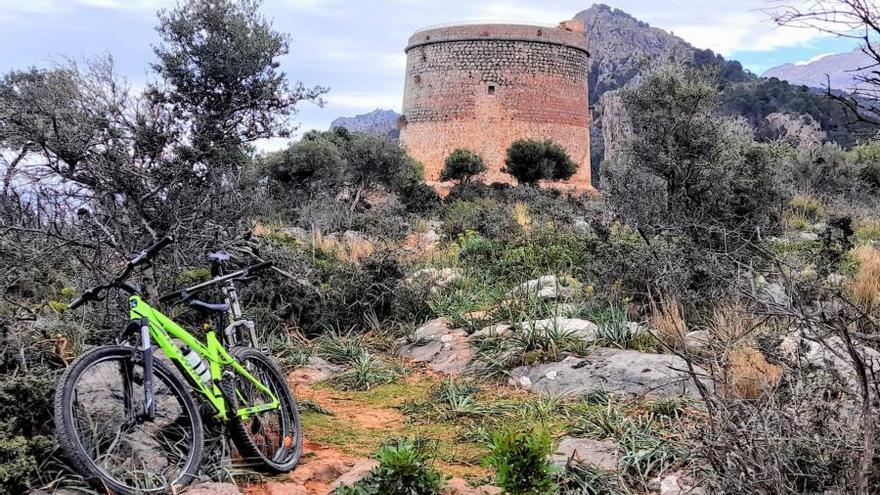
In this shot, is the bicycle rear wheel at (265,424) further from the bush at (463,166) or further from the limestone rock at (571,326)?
the bush at (463,166)

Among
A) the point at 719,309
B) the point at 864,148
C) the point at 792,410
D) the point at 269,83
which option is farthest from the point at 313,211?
the point at 864,148

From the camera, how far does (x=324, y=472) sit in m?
4.07

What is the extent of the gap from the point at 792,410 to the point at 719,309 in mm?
3772

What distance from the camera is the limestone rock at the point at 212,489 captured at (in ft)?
10.9

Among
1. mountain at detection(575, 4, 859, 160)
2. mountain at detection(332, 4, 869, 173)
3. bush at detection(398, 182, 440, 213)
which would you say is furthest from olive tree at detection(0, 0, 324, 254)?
mountain at detection(575, 4, 859, 160)

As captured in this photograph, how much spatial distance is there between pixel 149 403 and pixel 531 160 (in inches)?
1051

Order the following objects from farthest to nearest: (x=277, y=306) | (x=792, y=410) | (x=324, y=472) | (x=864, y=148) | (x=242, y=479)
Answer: (x=864, y=148) → (x=277, y=306) → (x=324, y=472) → (x=242, y=479) → (x=792, y=410)

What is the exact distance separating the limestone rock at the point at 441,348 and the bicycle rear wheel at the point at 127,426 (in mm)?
3202

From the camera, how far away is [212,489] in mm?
3391

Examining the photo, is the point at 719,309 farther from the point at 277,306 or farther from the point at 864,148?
the point at 864,148

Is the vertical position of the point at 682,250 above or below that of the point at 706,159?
below

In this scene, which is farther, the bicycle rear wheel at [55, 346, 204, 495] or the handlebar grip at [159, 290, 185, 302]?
the handlebar grip at [159, 290, 185, 302]

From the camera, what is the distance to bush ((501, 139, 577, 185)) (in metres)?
29.2

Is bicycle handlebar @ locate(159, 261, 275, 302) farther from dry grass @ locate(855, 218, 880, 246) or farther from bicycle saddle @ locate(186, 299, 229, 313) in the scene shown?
dry grass @ locate(855, 218, 880, 246)
